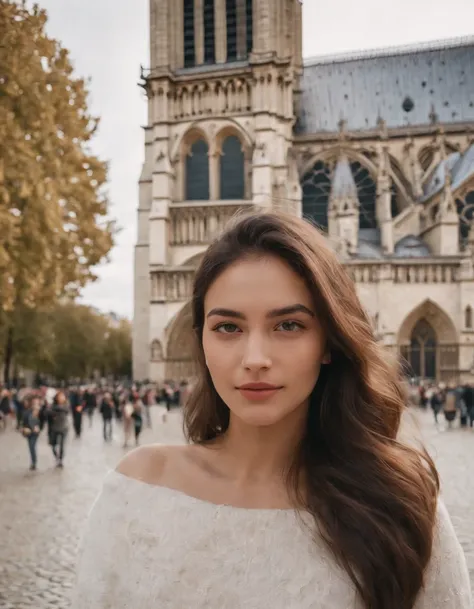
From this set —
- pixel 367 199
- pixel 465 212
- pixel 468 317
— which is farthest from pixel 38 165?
pixel 367 199

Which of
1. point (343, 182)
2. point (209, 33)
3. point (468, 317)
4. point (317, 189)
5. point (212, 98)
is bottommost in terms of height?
point (468, 317)

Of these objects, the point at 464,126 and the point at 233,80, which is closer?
the point at 233,80

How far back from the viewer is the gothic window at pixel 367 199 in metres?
37.7

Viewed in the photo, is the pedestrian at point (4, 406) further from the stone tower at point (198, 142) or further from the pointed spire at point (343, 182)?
the pointed spire at point (343, 182)

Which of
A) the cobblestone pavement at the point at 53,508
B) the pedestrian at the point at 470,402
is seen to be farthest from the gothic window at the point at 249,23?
Result: the cobblestone pavement at the point at 53,508

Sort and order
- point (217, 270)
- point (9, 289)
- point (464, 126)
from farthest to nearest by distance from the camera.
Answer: point (464, 126) < point (9, 289) < point (217, 270)

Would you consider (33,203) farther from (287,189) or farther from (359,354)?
(287,189)

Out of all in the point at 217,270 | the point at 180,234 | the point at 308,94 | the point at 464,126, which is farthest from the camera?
the point at 308,94

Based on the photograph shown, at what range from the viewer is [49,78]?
47.3ft

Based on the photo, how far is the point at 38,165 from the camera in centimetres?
1288

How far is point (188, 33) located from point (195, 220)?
10.2 meters

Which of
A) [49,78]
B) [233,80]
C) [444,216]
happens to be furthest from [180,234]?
[49,78]

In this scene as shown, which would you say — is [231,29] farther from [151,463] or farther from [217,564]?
[217,564]

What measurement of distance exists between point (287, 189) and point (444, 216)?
7.10 m
